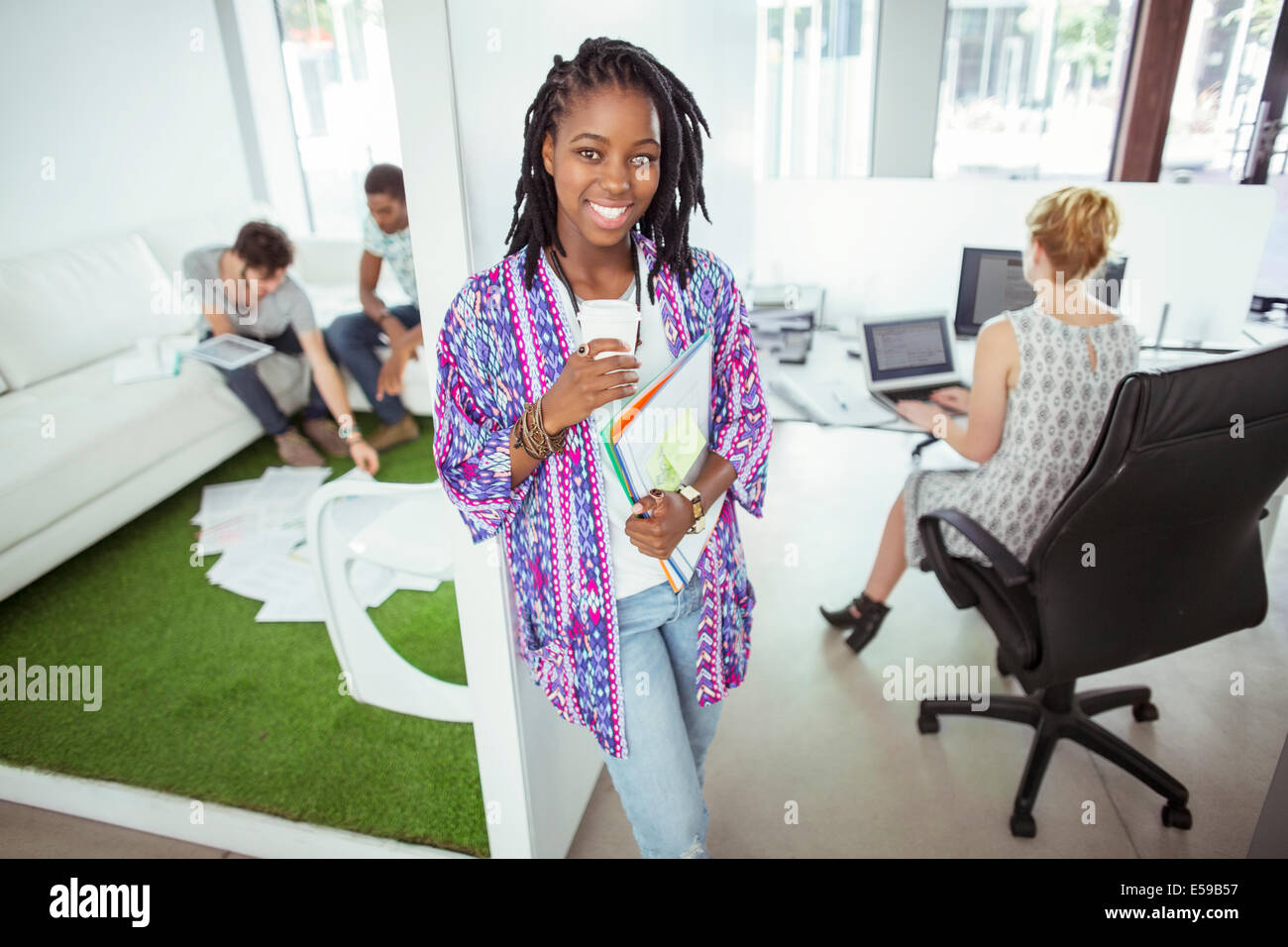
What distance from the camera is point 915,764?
6.72 feet

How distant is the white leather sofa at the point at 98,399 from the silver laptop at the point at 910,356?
1318 mm

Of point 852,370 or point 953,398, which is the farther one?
point 852,370

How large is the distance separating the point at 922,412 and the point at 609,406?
1249mm

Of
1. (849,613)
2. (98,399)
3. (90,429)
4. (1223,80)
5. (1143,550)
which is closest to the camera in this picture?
(1143,550)

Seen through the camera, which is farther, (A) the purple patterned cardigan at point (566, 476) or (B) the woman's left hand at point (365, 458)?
(B) the woman's left hand at point (365, 458)

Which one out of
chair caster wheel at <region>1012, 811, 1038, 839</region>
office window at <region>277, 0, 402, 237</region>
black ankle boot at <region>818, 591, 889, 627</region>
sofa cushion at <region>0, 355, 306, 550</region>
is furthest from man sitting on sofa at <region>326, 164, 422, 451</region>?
chair caster wheel at <region>1012, 811, 1038, 839</region>

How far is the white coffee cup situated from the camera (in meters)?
0.94

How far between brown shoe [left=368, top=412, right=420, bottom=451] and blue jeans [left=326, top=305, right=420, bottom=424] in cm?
3

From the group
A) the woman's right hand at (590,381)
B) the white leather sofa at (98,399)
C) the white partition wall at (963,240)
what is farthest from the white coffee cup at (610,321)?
the white partition wall at (963,240)

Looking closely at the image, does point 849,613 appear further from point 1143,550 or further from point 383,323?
point 383,323

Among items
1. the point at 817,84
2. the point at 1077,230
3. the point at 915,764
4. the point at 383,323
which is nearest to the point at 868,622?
the point at 915,764

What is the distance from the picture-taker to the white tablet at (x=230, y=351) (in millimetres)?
3525

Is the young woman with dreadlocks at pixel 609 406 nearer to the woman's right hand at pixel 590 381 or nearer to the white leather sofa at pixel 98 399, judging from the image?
the woman's right hand at pixel 590 381

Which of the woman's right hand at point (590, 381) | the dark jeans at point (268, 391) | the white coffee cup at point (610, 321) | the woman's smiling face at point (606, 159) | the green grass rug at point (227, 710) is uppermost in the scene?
the woman's smiling face at point (606, 159)
